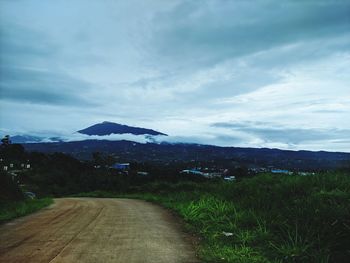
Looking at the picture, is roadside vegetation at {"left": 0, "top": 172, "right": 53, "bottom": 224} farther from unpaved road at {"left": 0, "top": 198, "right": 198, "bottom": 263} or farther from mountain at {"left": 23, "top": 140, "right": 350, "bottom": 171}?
mountain at {"left": 23, "top": 140, "right": 350, "bottom": 171}

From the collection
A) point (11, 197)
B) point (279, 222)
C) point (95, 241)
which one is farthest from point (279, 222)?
point (11, 197)

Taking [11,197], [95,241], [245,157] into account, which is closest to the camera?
[95,241]

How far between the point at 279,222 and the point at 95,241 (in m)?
3.78

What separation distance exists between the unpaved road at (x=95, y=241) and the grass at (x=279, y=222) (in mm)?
643

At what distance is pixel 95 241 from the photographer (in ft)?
25.8

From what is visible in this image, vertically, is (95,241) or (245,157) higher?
(245,157)

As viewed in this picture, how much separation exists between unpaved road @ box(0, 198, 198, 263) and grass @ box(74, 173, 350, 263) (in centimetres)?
64

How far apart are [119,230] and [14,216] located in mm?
5192

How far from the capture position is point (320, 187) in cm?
1048

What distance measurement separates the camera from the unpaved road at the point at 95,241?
257 inches

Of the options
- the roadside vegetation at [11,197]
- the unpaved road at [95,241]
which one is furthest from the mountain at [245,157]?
the roadside vegetation at [11,197]

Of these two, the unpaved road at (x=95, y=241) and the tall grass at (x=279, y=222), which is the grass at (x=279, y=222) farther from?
the unpaved road at (x=95, y=241)

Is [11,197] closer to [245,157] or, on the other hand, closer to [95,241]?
[95,241]

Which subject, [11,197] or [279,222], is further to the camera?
[11,197]
